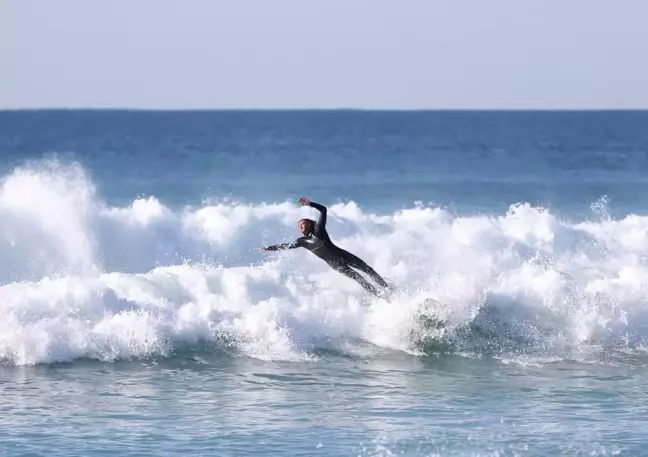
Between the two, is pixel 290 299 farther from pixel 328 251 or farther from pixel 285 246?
pixel 285 246

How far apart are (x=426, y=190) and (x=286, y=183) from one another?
20.0 feet

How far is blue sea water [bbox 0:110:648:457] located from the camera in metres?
12.4

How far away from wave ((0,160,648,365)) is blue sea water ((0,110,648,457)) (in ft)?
0.12

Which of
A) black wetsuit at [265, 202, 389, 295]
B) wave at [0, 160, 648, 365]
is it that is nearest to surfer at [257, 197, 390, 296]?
black wetsuit at [265, 202, 389, 295]

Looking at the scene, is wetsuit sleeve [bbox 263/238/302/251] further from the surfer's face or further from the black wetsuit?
the surfer's face

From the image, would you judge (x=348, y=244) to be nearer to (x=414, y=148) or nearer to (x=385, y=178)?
(x=385, y=178)

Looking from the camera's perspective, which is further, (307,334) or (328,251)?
(307,334)

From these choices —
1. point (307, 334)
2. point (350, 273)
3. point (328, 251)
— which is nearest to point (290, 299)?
point (307, 334)

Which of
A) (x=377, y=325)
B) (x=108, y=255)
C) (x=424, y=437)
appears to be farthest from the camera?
(x=108, y=255)

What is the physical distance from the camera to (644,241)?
2559 centimetres

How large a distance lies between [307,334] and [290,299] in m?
1.59

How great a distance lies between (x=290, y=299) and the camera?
1809 centimetres

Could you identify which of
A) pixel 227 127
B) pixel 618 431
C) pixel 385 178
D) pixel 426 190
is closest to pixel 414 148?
pixel 385 178

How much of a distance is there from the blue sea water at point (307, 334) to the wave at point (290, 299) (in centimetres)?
4
